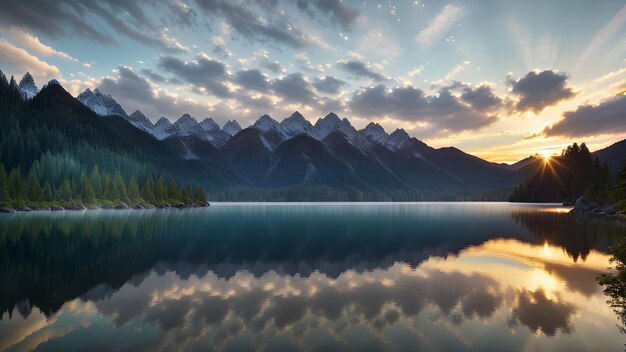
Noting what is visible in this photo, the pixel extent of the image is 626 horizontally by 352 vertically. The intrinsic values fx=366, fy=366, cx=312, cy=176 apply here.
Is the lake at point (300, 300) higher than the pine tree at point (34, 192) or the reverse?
the reverse

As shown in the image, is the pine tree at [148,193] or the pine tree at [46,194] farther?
the pine tree at [148,193]

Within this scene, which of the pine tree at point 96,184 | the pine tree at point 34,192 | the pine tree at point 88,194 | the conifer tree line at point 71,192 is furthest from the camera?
the pine tree at point 96,184

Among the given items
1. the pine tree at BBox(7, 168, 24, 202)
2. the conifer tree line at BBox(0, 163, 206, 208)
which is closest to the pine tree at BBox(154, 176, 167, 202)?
the conifer tree line at BBox(0, 163, 206, 208)

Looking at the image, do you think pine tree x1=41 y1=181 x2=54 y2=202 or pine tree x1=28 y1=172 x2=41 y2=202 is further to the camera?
pine tree x1=41 y1=181 x2=54 y2=202

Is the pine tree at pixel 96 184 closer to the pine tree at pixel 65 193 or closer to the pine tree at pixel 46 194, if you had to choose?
the pine tree at pixel 65 193

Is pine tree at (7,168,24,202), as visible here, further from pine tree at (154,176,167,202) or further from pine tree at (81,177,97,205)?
pine tree at (154,176,167,202)

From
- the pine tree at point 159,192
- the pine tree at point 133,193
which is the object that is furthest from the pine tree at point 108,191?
the pine tree at point 159,192

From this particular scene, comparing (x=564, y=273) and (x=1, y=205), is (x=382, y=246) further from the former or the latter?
(x=1, y=205)

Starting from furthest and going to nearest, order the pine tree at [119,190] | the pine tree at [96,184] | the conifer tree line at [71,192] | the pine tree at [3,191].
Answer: the pine tree at [119,190] → the pine tree at [96,184] → the conifer tree line at [71,192] → the pine tree at [3,191]

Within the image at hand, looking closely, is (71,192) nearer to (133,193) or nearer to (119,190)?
(119,190)

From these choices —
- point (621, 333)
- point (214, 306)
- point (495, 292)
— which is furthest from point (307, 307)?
point (621, 333)

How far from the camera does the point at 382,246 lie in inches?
2029

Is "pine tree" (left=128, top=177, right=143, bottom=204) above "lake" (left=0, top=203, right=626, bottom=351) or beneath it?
above

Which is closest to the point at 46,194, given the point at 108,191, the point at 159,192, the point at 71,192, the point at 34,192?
the point at 34,192
